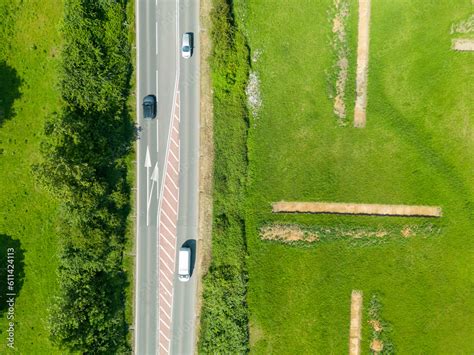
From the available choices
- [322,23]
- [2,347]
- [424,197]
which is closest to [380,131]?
[424,197]

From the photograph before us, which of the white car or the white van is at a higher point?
the white car

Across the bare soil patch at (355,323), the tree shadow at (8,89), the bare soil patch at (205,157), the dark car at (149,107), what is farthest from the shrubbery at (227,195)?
the tree shadow at (8,89)

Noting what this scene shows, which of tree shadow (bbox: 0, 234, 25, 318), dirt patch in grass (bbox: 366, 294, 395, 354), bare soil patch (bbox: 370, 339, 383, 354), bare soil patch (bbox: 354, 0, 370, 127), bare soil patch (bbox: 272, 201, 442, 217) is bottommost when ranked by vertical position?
bare soil patch (bbox: 370, 339, 383, 354)

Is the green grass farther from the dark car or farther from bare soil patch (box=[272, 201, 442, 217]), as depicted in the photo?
A: bare soil patch (box=[272, 201, 442, 217])

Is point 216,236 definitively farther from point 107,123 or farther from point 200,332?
point 107,123

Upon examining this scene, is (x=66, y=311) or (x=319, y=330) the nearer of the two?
(x=66, y=311)

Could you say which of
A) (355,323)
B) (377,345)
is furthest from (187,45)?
(377,345)

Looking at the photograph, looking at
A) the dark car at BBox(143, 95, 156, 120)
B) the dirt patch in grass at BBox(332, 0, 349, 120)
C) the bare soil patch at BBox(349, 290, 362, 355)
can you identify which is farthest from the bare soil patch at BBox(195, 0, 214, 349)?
the bare soil patch at BBox(349, 290, 362, 355)
